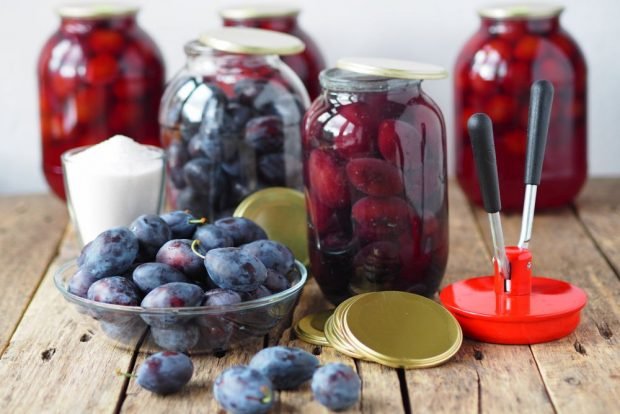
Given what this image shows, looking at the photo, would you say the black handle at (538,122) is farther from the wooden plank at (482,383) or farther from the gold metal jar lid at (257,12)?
the gold metal jar lid at (257,12)

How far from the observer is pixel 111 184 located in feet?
3.88

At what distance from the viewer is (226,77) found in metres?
1.28

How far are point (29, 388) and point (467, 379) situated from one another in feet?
1.30

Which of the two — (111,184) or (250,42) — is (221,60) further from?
(111,184)

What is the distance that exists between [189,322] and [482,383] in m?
0.27

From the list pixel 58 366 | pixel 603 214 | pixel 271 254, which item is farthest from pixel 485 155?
pixel 603 214

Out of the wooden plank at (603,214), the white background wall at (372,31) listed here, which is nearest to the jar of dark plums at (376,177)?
the wooden plank at (603,214)

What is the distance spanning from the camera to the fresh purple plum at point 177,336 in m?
0.93

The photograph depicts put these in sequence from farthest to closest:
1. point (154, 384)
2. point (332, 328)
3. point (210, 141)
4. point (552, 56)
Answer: point (552, 56) < point (210, 141) < point (332, 328) < point (154, 384)

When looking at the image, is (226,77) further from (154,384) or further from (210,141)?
(154,384)

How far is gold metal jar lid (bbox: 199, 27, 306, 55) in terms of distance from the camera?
3.87ft

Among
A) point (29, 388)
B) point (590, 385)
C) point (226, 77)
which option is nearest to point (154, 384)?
point (29, 388)

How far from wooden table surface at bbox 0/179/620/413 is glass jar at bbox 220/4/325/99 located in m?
0.41

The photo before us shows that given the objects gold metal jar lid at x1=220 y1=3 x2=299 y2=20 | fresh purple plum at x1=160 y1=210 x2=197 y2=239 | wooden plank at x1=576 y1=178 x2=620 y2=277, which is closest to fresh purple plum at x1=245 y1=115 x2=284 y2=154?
fresh purple plum at x1=160 y1=210 x2=197 y2=239
